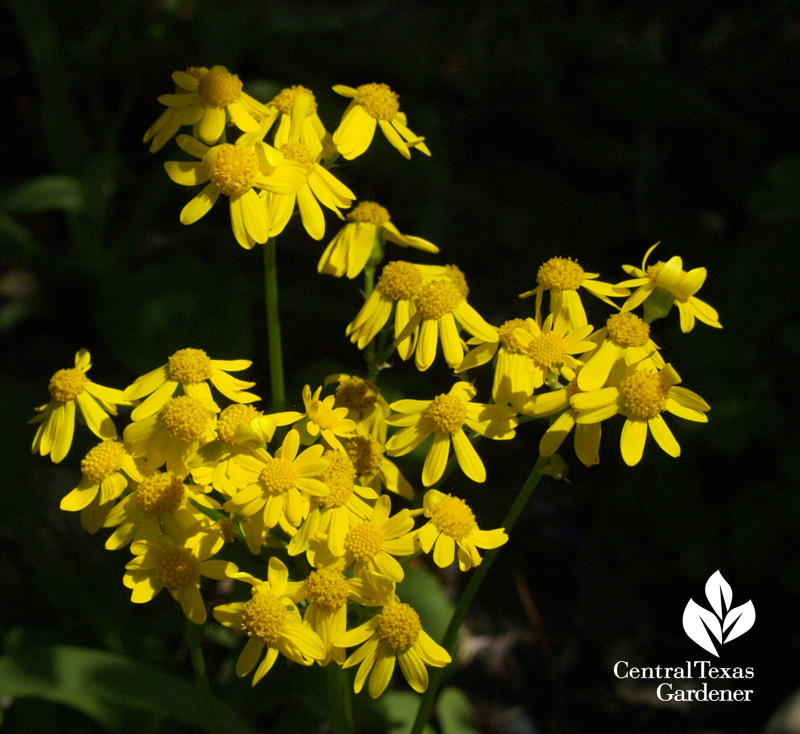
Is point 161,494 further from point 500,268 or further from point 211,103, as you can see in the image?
point 500,268

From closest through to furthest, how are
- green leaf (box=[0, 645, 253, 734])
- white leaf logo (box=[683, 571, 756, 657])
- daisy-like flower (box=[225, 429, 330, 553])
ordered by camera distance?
daisy-like flower (box=[225, 429, 330, 553]) → green leaf (box=[0, 645, 253, 734]) → white leaf logo (box=[683, 571, 756, 657])

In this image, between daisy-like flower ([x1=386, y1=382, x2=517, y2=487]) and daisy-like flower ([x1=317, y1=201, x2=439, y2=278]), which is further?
daisy-like flower ([x1=317, y1=201, x2=439, y2=278])

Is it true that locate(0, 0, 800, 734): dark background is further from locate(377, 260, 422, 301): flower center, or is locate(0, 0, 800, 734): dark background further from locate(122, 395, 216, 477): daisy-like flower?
locate(122, 395, 216, 477): daisy-like flower

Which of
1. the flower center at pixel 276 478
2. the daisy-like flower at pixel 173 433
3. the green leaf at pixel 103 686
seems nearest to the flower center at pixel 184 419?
the daisy-like flower at pixel 173 433

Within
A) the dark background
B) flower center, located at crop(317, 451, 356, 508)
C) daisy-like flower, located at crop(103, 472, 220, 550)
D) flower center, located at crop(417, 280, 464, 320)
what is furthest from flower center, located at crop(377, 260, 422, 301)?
the dark background

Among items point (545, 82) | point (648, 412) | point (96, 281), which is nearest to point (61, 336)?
point (96, 281)
